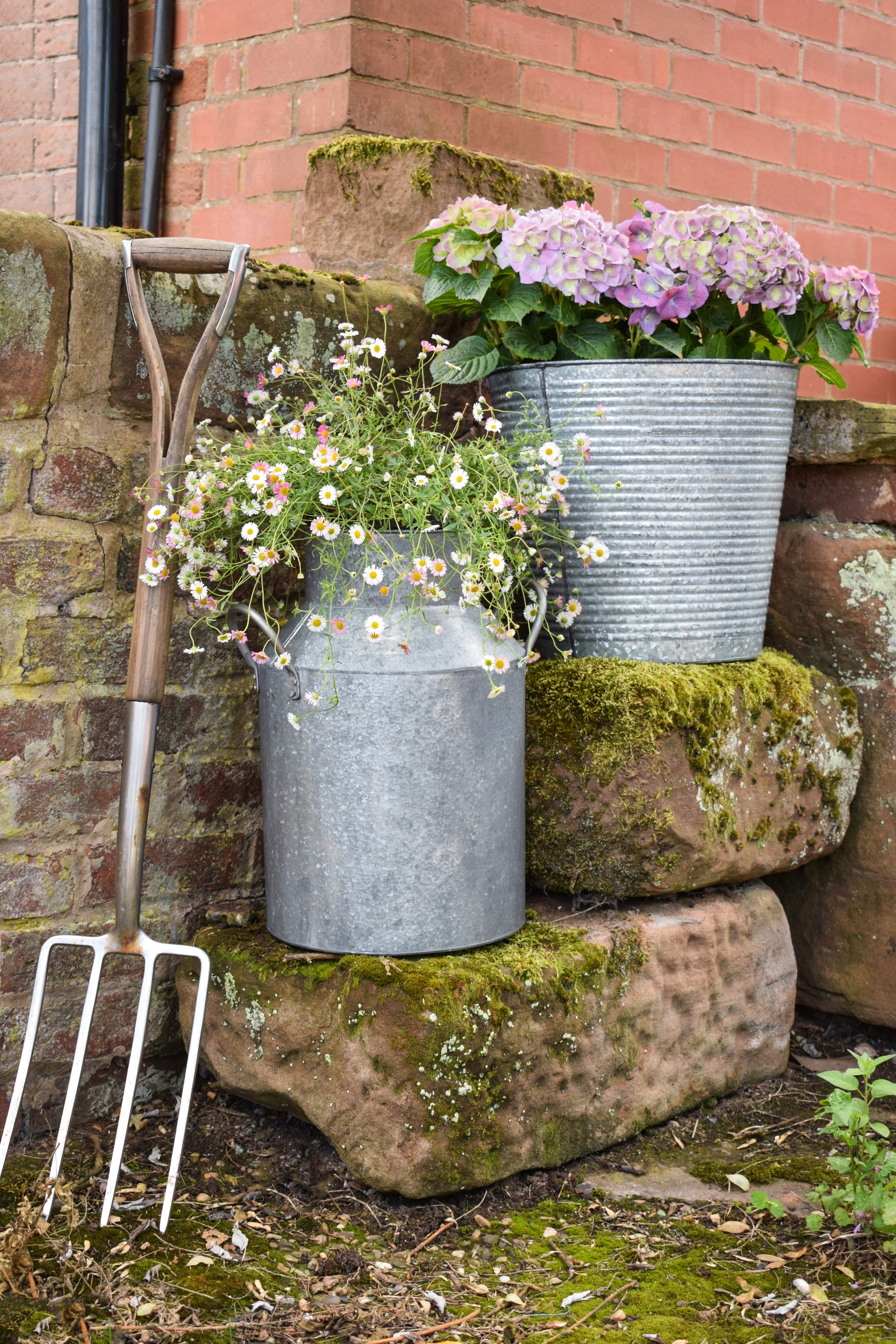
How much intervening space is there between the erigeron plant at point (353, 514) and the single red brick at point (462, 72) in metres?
1.01

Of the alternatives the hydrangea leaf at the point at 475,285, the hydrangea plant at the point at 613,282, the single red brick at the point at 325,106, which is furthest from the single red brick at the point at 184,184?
the hydrangea leaf at the point at 475,285

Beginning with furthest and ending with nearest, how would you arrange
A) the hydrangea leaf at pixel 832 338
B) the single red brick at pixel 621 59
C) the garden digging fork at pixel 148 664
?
the single red brick at pixel 621 59, the hydrangea leaf at pixel 832 338, the garden digging fork at pixel 148 664

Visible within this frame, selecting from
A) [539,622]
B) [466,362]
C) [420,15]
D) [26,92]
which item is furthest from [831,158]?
[539,622]

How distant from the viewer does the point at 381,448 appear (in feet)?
6.19

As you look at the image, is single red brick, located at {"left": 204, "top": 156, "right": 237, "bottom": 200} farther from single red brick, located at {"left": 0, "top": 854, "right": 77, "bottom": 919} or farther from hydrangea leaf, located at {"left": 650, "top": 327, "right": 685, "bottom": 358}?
single red brick, located at {"left": 0, "top": 854, "right": 77, "bottom": 919}

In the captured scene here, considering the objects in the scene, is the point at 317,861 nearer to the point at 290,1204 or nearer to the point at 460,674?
the point at 460,674

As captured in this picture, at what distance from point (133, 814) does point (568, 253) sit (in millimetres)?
1108

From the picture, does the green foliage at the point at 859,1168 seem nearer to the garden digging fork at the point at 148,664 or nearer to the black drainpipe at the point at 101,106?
the garden digging fork at the point at 148,664

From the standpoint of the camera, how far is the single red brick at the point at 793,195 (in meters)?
3.44

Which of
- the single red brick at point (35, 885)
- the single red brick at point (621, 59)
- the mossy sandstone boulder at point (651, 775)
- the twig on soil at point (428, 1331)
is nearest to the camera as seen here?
the twig on soil at point (428, 1331)

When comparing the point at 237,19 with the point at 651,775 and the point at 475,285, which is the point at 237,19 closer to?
the point at 475,285

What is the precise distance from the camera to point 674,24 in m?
3.20

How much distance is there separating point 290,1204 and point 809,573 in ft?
5.00

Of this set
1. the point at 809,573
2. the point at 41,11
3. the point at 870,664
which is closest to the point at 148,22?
the point at 41,11
